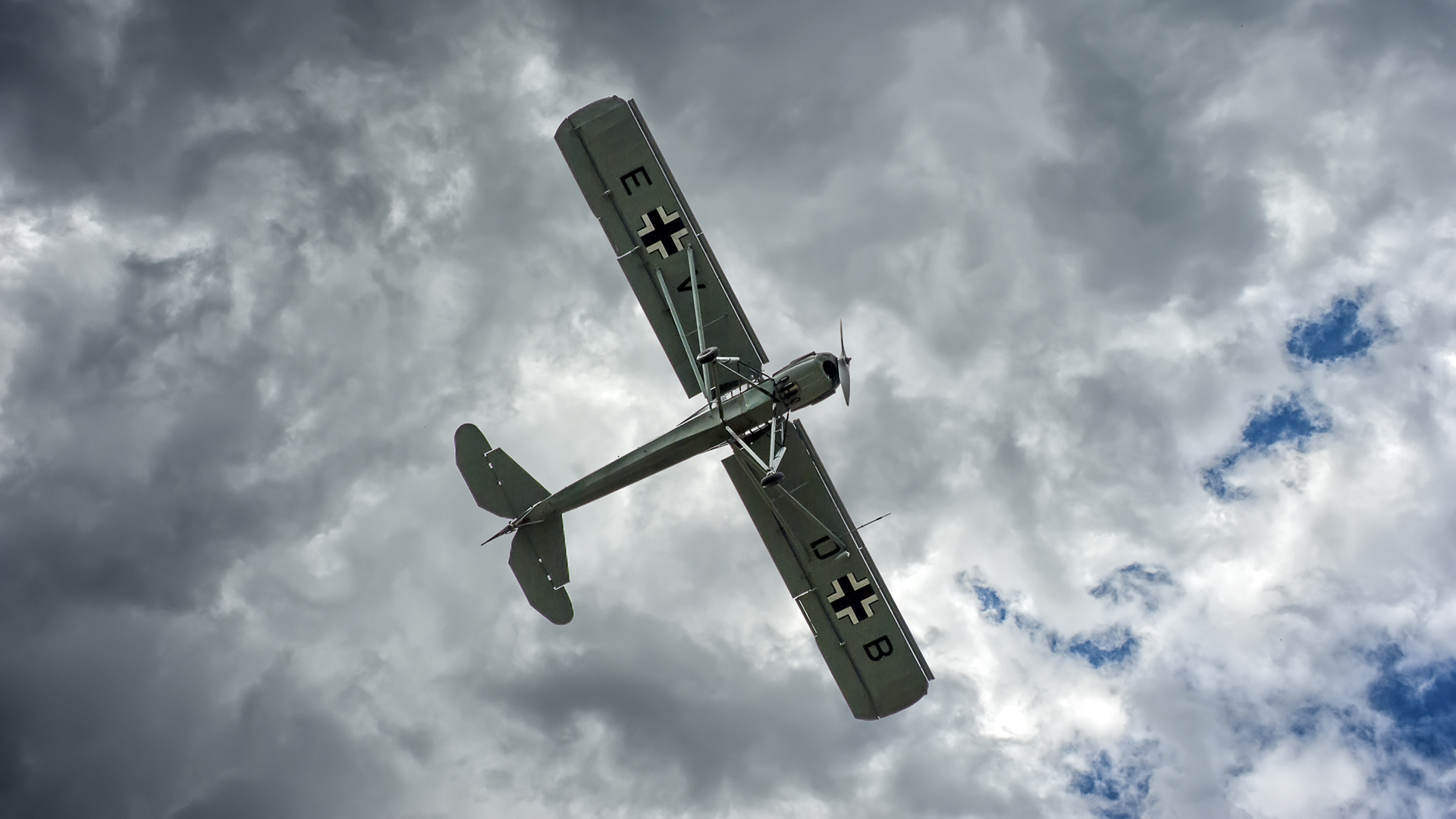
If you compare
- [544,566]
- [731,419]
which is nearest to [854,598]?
[731,419]

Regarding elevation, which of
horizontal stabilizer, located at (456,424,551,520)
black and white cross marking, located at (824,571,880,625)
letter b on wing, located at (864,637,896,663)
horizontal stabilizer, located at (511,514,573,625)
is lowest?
letter b on wing, located at (864,637,896,663)

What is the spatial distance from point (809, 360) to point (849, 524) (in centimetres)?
607

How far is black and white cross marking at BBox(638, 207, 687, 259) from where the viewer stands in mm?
30062

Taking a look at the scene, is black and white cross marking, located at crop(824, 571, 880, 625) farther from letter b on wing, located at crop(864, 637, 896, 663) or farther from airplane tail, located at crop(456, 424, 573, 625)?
airplane tail, located at crop(456, 424, 573, 625)

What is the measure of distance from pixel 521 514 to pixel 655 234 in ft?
31.2

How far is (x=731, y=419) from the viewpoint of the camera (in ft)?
95.0

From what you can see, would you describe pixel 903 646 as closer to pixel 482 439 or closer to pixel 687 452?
pixel 687 452

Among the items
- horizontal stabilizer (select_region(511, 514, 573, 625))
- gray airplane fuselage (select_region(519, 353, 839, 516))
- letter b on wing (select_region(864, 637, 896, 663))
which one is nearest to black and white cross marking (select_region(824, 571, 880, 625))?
letter b on wing (select_region(864, 637, 896, 663))

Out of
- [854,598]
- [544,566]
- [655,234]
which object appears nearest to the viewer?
[655,234]

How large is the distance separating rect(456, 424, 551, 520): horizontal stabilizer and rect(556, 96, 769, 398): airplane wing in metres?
5.76

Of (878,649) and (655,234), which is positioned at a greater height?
(655,234)

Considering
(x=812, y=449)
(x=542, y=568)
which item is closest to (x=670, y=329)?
(x=812, y=449)

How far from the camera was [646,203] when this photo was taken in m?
30.1

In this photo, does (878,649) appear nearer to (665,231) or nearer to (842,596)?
(842,596)
